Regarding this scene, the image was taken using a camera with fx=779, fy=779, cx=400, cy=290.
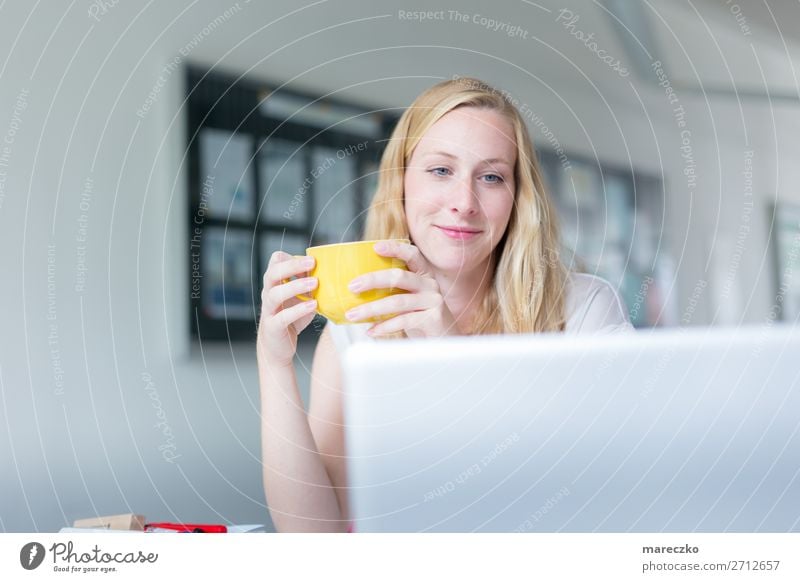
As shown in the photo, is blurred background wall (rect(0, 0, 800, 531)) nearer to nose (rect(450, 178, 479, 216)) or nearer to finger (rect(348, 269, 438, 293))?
nose (rect(450, 178, 479, 216))

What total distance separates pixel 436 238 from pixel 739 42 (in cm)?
33

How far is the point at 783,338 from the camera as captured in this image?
0.43 metres

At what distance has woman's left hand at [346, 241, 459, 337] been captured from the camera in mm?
520

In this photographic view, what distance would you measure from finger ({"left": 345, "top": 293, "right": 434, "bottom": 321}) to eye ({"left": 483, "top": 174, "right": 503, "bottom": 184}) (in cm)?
17

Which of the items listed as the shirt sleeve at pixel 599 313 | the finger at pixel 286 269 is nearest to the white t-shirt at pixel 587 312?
the shirt sleeve at pixel 599 313

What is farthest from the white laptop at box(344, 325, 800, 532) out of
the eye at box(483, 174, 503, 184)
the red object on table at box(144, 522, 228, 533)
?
the eye at box(483, 174, 503, 184)

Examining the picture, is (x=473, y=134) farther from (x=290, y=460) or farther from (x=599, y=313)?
(x=290, y=460)

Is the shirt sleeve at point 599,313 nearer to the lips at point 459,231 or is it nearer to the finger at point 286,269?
the lips at point 459,231

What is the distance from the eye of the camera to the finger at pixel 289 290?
542 millimetres

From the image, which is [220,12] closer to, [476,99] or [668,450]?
[476,99]

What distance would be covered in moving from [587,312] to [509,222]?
0.11 meters

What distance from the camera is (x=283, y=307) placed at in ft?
1.99
